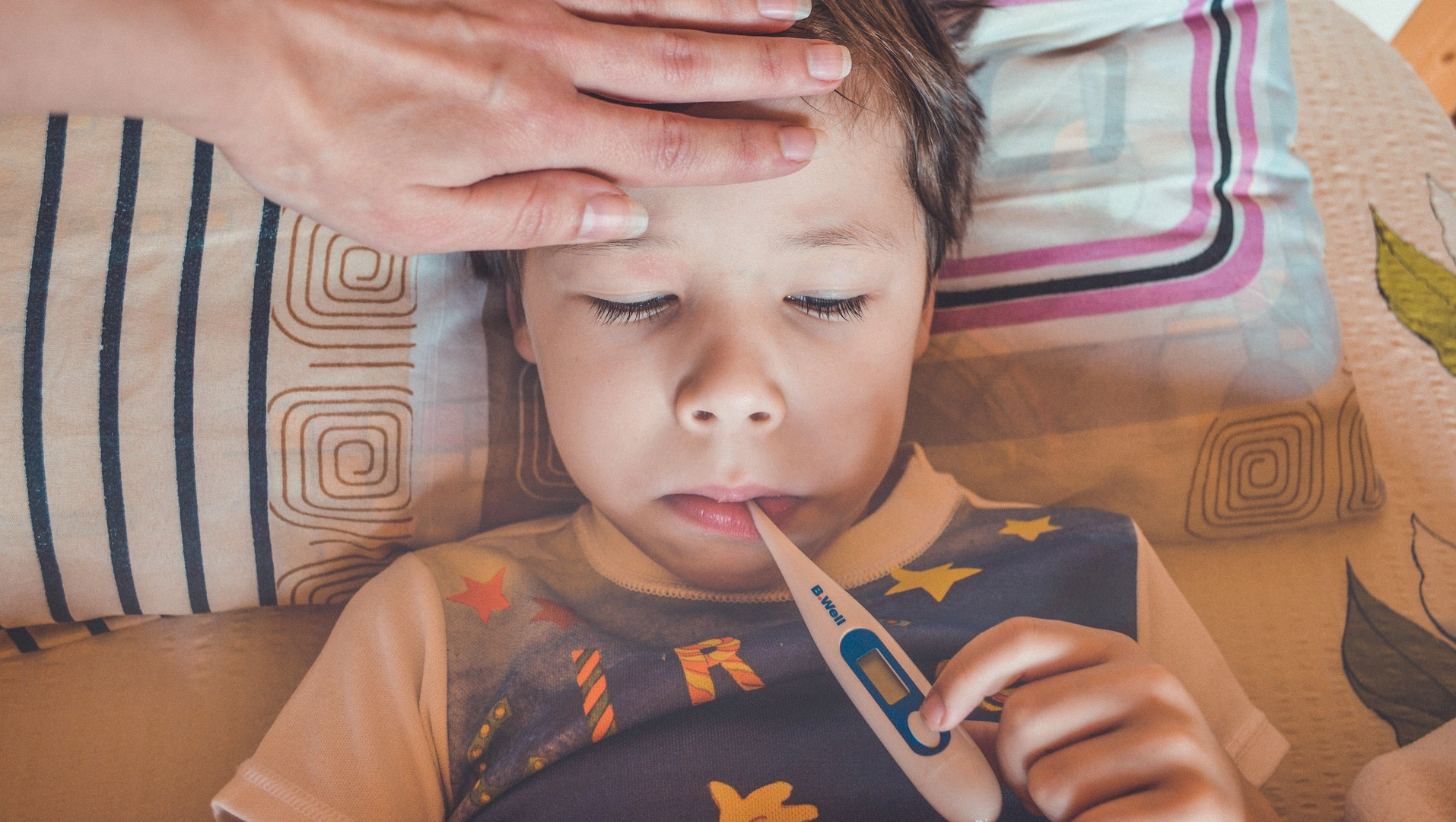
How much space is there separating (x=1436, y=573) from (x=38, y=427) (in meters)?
1.18

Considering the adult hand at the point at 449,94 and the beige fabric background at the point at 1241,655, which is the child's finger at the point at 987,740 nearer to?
the beige fabric background at the point at 1241,655

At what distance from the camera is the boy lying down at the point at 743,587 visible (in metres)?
0.61

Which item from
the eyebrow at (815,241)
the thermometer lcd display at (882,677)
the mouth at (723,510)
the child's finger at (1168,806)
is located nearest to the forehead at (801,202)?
the eyebrow at (815,241)

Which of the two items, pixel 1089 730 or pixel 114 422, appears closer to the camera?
pixel 1089 730

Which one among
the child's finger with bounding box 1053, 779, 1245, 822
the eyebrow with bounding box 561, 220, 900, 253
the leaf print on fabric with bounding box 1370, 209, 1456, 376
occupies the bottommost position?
the child's finger with bounding box 1053, 779, 1245, 822

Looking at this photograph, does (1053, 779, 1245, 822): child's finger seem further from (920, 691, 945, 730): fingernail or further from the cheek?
the cheek

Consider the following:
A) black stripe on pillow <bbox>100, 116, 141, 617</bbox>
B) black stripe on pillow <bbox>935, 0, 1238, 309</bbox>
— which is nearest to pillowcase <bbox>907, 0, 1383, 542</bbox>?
black stripe on pillow <bbox>935, 0, 1238, 309</bbox>

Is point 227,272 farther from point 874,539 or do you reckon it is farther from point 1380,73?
point 1380,73

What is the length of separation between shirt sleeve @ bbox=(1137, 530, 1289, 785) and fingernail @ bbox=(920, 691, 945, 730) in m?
0.22

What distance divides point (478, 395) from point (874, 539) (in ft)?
1.25

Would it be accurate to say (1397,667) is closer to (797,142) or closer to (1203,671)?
(1203,671)

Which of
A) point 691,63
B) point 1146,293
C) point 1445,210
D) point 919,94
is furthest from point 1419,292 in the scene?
point 691,63

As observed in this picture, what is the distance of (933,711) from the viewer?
54cm

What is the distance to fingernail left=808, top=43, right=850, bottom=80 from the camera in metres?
0.62
